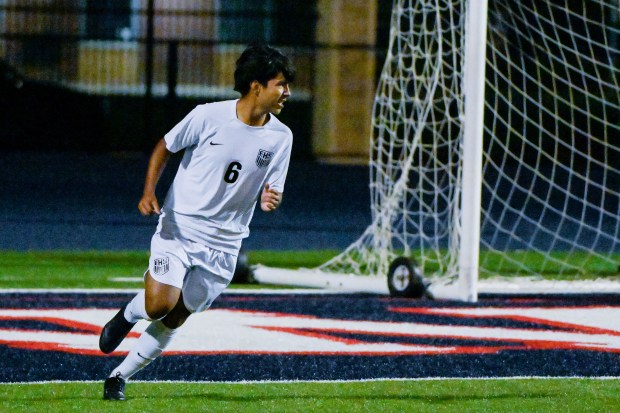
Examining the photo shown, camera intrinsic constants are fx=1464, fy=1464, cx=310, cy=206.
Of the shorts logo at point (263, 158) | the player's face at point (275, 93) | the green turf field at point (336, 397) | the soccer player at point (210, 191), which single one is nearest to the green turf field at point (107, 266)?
the green turf field at point (336, 397)

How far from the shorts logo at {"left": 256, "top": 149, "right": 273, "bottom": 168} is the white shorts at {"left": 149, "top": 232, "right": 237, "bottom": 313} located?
1.30ft

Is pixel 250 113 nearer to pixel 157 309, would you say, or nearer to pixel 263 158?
pixel 263 158

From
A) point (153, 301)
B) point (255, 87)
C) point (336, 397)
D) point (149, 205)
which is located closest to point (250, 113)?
point (255, 87)

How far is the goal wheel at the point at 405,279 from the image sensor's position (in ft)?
32.6

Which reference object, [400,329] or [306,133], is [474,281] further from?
[306,133]

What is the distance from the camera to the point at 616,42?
2427 centimetres

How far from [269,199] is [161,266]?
51 centimetres

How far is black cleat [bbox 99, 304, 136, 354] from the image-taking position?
6.15 metres

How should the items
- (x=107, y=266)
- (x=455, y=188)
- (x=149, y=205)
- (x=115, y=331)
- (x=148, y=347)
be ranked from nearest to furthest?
(x=149, y=205)
(x=148, y=347)
(x=115, y=331)
(x=455, y=188)
(x=107, y=266)

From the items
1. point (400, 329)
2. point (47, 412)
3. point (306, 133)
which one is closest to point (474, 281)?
point (400, 329)

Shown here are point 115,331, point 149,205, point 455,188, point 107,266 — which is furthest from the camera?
point 107,266

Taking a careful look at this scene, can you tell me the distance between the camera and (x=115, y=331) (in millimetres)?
6168

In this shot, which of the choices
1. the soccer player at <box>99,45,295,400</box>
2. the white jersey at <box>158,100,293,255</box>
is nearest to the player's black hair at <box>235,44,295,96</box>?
the soccer player at <box>99,45,295,400</box>

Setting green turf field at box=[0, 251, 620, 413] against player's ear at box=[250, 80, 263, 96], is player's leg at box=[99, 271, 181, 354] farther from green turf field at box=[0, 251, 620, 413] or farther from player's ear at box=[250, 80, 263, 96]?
player's ear at box=[250, 80, 263, 96]
